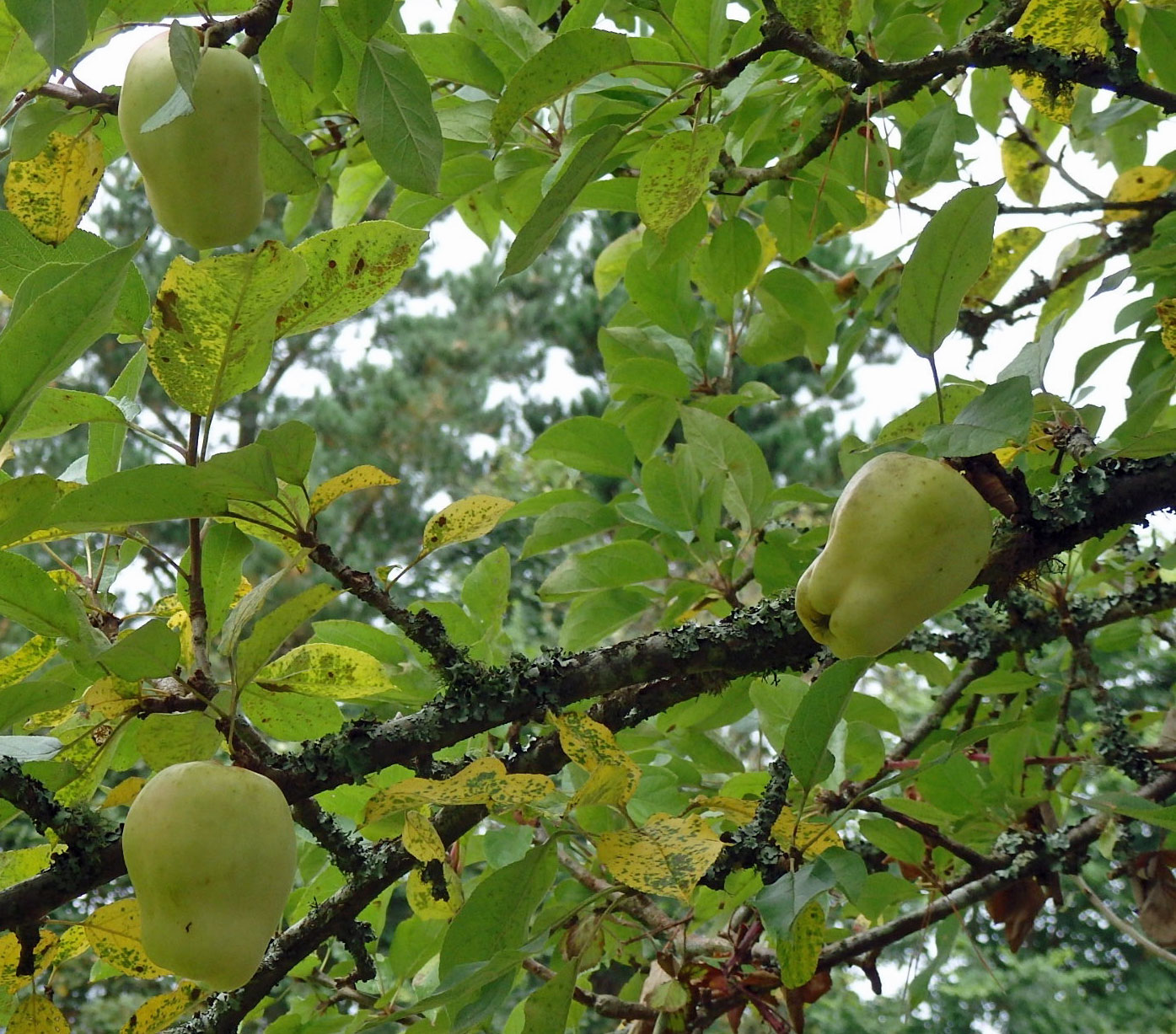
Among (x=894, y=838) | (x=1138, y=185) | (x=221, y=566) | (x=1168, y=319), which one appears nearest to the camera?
(x=221, y=566)

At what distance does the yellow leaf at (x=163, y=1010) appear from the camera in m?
0.61

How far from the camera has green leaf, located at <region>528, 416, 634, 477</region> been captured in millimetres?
902

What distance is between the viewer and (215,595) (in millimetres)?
600

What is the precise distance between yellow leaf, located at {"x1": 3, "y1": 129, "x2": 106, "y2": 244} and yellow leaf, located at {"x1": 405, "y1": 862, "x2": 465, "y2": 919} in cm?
40

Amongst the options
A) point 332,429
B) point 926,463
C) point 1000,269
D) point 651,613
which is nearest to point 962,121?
point 1000,269

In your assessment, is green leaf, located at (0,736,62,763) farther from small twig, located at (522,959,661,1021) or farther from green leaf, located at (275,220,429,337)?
small twig, located at (522,959,661,1021)

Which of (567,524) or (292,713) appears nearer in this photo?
→ (292,713)

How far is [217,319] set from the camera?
1.46 ft

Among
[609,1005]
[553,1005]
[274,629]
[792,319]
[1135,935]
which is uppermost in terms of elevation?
[792,319]

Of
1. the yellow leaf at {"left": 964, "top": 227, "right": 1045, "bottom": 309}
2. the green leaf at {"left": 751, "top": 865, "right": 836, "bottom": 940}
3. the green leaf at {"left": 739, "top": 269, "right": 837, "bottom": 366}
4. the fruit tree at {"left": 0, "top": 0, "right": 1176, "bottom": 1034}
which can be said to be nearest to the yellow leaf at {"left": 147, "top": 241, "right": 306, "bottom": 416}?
the fruit tree at {"left": 0, "top": 0, "right": 1176, "bottom": 1034}

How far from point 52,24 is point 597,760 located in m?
0.38

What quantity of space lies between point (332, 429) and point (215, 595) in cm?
597

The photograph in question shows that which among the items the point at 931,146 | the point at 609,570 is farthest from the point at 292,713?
the point at 931,146

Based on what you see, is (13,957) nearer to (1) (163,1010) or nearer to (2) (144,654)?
(1) (163,1010)
